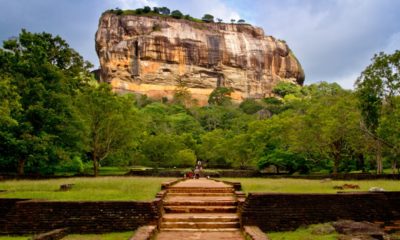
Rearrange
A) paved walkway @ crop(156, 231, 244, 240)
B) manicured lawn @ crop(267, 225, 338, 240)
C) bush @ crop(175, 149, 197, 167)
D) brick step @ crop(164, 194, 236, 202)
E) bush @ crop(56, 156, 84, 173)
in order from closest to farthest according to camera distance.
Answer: manicured lawn @ crop(267, 225, 338, 240) < paved walkway @ crop(156, 231, 244, 240) < brick step @ crop(164, 194, 236, 202) < bush @ crop(56, 156, 84, 173) < bush @ crop(175, 149, 197, 167)

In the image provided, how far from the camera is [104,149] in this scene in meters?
26.9

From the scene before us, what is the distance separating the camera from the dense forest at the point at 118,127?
1762cm

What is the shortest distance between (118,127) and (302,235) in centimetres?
1886

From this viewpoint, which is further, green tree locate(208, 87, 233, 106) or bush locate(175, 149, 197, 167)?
green tree locate(208, 87, 233, 106)

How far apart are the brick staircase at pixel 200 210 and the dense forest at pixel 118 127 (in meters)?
6.59

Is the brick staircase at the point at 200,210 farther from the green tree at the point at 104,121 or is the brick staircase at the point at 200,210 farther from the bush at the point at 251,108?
the bush at the point at 251,108

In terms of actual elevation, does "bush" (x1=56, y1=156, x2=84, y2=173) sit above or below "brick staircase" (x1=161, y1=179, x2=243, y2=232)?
above

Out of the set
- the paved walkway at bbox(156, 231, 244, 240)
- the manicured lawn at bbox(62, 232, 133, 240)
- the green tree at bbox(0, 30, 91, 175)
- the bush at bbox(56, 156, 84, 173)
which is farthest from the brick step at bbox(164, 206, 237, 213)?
the bush at bbox(56, 156, 84, 173)

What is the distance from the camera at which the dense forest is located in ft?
57.8

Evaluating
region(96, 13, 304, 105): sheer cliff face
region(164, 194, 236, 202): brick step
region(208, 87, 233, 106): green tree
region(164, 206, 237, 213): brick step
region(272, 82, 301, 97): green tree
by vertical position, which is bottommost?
region(164, 206, 237, 213): brick step

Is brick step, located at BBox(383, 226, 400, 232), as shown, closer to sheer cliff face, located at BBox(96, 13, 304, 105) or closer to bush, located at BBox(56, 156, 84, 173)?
bush, located at BBox(56, 156, 84, 173)

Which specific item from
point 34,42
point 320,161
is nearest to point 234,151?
point 320,161

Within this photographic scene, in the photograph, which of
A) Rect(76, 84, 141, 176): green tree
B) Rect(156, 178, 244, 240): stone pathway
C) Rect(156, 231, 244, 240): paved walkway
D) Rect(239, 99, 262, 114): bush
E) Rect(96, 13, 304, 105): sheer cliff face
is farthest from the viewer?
Rect(96, 13, 304, 105): sheer cliff face

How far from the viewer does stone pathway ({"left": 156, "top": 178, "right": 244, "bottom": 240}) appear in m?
9.02
